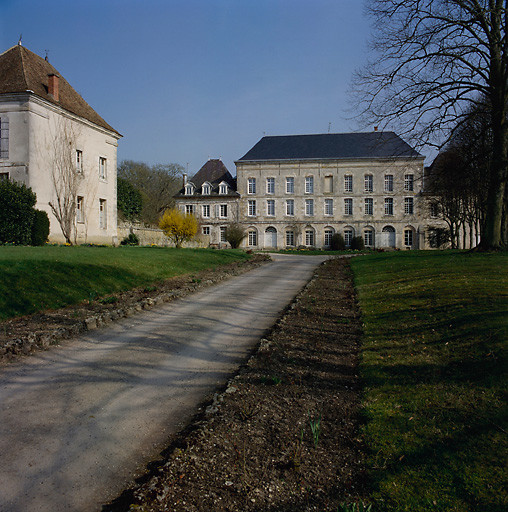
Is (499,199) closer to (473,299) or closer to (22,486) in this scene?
(473,299)

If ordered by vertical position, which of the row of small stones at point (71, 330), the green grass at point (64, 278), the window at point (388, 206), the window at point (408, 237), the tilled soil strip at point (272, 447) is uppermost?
the window at point (388, 206)

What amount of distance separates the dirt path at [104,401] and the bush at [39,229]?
54.9ft

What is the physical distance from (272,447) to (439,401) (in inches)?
75.4

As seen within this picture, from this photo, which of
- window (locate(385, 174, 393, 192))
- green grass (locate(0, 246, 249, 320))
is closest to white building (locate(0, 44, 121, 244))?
green grass (locate(0, 246, 249, 320))

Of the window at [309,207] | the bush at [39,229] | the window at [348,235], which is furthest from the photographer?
the window at [309,207]

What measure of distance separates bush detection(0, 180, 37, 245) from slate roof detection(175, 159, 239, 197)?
33247 mm

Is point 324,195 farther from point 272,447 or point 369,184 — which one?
point 272,447

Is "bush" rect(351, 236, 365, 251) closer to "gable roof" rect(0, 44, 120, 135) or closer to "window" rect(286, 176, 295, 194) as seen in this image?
"window" rect(286, 176, 295, 194)

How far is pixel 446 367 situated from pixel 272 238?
4823cm

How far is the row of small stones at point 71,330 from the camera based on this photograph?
604 centimetres

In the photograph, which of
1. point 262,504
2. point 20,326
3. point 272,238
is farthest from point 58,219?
point 272,238

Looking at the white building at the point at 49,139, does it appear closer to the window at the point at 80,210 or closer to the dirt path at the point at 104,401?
the window at the point at 80,210

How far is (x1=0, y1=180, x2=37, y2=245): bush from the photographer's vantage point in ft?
68.5

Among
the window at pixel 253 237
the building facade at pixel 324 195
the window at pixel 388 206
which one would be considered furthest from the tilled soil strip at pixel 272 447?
the window at pixel 388 206
